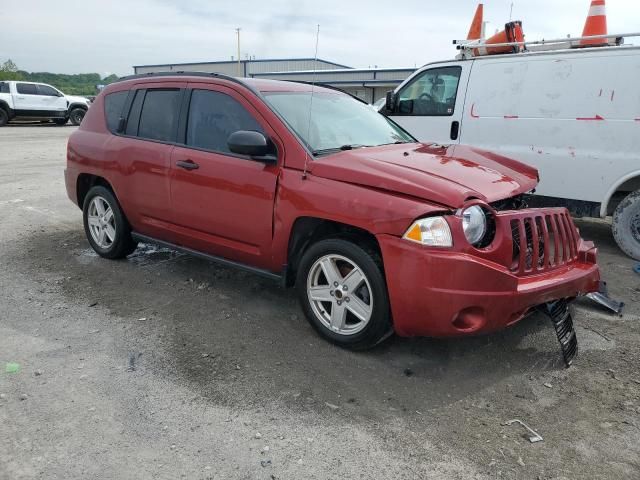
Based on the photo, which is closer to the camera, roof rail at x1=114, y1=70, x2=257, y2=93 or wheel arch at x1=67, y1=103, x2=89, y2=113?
roof rail at x1=114, y1=70, x2=257, y2=93

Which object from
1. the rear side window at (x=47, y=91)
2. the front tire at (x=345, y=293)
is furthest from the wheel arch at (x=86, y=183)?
the rear side window at (x=47, y=91)

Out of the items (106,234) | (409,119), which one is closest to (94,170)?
(106,234)

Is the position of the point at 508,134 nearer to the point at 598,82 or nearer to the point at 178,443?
the point at 598,82

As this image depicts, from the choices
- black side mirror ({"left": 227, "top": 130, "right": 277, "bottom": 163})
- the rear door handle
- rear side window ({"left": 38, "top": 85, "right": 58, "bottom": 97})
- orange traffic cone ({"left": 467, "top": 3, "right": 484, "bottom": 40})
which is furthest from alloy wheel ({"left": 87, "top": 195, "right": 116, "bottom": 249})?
rear side window ({"left": 38, "top": 85, "right": 58, "bottom": 97})

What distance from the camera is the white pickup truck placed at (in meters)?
22.8

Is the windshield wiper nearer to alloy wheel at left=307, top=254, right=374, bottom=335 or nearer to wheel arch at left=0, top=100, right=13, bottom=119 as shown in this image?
alloy wheel at left=307, top=254, right=374, bottom=335

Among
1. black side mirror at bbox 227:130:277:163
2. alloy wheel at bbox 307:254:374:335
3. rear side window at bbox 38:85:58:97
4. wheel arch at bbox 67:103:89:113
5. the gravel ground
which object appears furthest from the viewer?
wheel arch at bbox 67:103:89:113

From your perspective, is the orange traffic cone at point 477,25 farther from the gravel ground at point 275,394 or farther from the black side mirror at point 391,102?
the gravel ground at point 275,394

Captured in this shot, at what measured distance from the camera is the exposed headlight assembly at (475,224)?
3.08 metres

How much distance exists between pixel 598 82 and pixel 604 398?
3777mm

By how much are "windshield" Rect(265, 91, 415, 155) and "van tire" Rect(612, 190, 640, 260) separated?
2664 millimetres

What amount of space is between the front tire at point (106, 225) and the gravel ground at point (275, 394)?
0.64 m

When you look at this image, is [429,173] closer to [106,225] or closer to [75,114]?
[106,225]

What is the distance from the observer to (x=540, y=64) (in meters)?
5.91
